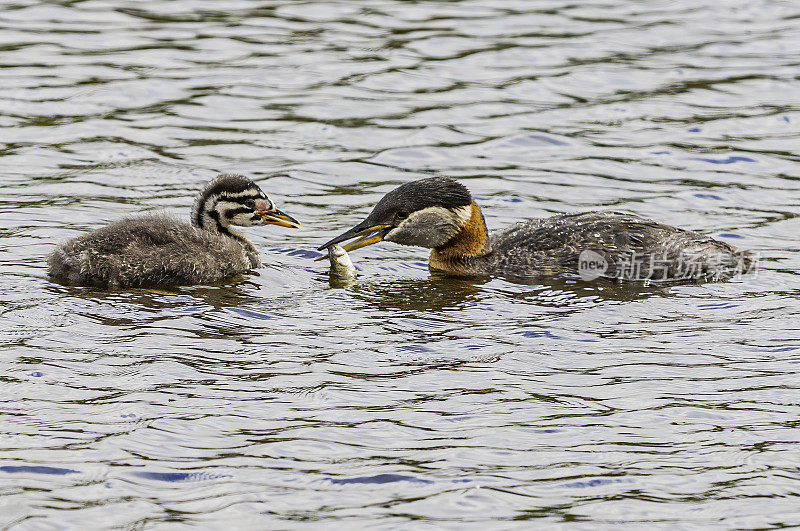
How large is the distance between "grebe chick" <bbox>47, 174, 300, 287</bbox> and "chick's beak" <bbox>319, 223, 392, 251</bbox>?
54 cm

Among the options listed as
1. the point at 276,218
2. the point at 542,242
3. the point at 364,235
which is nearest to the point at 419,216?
the point at 364,235

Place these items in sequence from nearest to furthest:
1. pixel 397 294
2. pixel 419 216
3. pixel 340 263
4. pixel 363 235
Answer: pixel 397 294 → pixel 340 263 → pixel 363 235 → pixel 419 216

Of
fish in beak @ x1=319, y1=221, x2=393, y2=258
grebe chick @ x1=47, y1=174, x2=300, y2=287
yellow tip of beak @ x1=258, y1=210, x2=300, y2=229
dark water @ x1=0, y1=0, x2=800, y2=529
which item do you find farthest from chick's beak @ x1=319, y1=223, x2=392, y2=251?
grebe chick @ x1=47, y1=174, x2=300, y2=287

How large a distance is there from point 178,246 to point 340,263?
1324 mm

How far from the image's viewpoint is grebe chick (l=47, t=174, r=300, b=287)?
10.7 m

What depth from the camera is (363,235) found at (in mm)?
11539

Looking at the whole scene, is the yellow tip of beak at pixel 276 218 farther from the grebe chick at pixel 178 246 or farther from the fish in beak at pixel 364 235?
the fish in beak at pixel 364 235

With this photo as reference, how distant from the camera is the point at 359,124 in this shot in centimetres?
1534

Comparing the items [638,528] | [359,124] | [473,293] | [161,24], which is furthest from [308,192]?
[638,528]

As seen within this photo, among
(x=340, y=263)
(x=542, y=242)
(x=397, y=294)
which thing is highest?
(x=542, y=242)

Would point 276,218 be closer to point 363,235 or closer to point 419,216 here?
point 363,235

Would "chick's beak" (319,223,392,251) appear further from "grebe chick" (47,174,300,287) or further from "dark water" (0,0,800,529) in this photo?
"grebe chick" (47,174,300,287)

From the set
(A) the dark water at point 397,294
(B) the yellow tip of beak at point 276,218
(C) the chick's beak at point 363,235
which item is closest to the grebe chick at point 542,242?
(C) the chick's beak at point 363,235

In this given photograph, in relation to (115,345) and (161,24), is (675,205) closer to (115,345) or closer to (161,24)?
Answer: (115,345)
